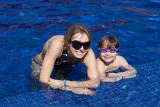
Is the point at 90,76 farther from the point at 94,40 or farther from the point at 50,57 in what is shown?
the point at 94,40

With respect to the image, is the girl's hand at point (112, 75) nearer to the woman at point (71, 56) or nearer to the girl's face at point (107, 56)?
the girl's face at point (107, 56)

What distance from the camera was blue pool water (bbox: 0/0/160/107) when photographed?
4.04 m

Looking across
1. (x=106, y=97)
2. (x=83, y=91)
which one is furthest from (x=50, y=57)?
(x=106, y=97)

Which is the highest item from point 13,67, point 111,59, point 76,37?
point 76,37

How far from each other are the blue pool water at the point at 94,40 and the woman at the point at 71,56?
0.16 metres

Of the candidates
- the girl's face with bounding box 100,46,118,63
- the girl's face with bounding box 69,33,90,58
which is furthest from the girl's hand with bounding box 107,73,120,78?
the girl's face with bounding box 69,33,90,58

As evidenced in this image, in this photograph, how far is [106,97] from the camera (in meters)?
4.10

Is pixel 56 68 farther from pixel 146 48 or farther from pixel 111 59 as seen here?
pixel 146 48

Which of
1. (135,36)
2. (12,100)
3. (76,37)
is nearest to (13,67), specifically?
(12,100)

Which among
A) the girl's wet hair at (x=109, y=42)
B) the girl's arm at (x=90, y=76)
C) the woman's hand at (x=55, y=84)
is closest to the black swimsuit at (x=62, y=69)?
the girl's arm at (x=90, y=76)

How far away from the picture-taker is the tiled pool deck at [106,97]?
12.6 ft

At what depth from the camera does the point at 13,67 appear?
5.40m

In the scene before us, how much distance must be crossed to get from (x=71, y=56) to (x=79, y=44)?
578mm

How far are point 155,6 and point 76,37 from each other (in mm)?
6476
